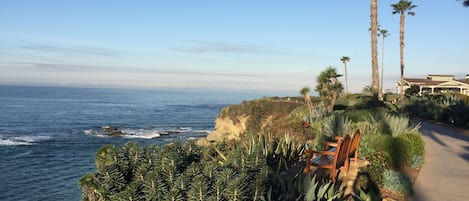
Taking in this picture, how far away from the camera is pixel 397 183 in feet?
24.1

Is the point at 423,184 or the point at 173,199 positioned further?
the point at 423,184

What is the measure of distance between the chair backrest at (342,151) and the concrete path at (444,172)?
129cm

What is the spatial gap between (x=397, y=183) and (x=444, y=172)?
7.97 ft

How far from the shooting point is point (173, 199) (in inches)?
144

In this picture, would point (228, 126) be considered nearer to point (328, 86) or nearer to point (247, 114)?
point (247, 114)

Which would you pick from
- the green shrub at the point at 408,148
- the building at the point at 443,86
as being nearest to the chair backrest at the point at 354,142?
the green shrub at the point at 408,148

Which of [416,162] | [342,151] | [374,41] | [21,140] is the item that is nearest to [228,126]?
[21,140]

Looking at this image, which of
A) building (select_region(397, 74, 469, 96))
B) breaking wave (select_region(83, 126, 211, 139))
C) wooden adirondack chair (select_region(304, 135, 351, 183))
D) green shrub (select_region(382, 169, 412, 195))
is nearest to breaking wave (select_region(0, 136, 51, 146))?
breaking wave (select_region(83, 126, 211, 139))

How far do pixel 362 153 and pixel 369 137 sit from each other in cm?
47

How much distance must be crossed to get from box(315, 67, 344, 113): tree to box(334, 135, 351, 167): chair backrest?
1556cm

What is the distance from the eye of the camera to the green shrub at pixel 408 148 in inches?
378

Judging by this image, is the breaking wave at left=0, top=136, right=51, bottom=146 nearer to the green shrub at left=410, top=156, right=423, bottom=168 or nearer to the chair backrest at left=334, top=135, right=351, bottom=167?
the green shrub at left=410, top=156, right=423, bottom=168

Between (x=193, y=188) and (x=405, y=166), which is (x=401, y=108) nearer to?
(x=405, y=166)

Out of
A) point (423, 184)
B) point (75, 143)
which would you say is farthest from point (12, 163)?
point (423, 184)
